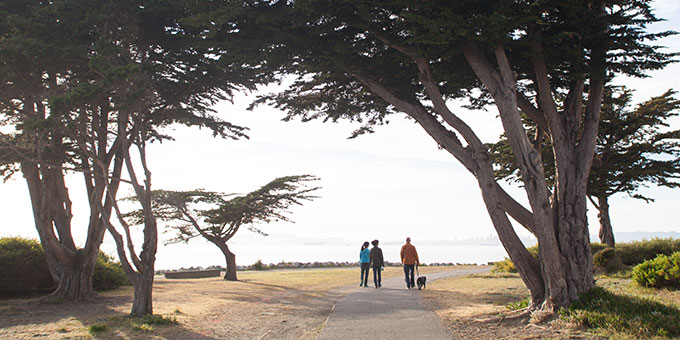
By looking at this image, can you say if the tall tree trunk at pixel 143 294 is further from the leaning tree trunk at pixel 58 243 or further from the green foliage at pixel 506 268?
the green foliage at pixel 506 268

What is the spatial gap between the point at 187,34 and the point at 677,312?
11.1m

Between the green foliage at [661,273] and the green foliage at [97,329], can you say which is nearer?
the green foliage at [97,329]

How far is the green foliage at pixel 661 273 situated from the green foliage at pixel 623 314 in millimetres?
3036

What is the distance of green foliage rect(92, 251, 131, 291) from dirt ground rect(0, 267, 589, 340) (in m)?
2.12

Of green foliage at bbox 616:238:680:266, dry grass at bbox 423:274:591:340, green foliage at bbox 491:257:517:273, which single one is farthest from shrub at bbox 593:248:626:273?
green foliage at bbox 491:257:517:273

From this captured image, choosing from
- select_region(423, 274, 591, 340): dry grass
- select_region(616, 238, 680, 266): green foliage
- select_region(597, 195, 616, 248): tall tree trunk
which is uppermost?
select_region(597, 195, 616, 248): tall tree trunk

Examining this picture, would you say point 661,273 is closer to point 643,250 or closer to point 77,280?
point 643,250

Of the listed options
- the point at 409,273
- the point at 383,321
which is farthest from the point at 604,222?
the point at 383,321

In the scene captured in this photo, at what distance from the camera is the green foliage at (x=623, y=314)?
634cm

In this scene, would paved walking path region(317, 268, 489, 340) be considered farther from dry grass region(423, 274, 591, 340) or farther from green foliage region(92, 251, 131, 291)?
green foliage region(92, 251, 131, 291)

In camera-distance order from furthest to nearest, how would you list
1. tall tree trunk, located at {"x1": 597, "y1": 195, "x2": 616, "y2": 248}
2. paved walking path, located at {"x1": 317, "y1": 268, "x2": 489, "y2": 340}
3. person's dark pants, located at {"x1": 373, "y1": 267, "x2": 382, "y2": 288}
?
tall tree trunk, located at {"x1": 597, "y1": 195, "x2": 616, "y2": 248}, person's dark pants, located at {"x1": 373, "y1": 267, "x2": 382, "y2": 288}, paved walking path, located at {"x1": 317, "y1": 268, "x2": 489, "y2": 340}

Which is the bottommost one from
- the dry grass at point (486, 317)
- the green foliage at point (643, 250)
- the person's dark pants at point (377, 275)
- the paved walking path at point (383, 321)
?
the dry grass at point (486, 317)

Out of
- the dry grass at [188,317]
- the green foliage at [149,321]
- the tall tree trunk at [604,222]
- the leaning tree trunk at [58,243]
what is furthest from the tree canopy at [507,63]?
the tall tree trunk at [604,222]

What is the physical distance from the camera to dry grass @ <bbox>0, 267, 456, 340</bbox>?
8.22m
